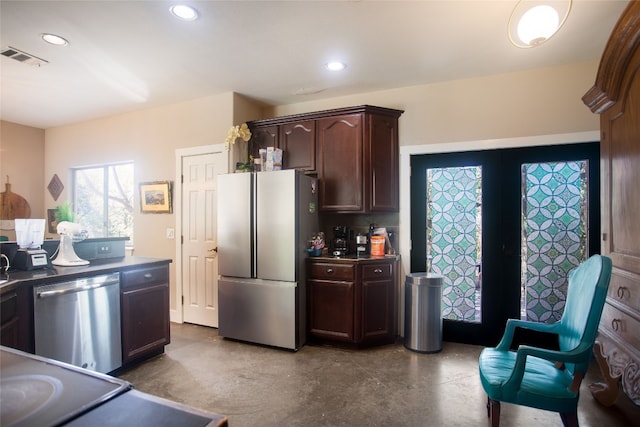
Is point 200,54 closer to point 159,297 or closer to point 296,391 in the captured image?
point 159,297

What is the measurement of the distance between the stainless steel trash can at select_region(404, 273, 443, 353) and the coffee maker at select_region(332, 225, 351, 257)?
0.79 metres

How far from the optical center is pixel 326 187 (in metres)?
3.57

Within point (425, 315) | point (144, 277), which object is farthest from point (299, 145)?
point (425, 315)

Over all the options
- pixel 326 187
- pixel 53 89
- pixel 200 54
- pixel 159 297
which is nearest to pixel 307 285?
pixel 326 187

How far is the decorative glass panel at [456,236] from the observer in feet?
10.9

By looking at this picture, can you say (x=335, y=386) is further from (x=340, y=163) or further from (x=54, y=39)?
(x=54, y=39)

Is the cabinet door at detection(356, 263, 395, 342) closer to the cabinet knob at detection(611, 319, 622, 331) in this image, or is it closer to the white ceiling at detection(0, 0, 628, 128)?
the cabinet knob at detection(611, 319, 622, 331)

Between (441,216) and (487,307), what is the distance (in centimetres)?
100

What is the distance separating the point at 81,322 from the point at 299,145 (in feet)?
8.36

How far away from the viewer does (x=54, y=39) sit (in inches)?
102

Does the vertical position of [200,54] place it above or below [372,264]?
above

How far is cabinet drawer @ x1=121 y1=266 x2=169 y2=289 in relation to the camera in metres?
2.70

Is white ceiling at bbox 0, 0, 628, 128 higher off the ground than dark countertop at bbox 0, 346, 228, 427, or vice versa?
white ceiling at bbox 0, 0, 628, 128

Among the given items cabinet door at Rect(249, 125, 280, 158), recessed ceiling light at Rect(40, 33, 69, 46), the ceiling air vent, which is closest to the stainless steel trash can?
cabinet door at Rect(249, 125, 280, 158)
